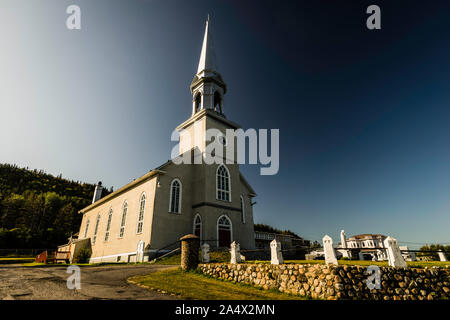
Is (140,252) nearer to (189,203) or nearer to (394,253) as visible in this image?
(189,203)

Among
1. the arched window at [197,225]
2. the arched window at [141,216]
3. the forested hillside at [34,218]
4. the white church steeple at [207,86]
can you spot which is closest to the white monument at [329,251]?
the arched window at [197,225]

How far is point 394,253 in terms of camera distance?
852 centimetres

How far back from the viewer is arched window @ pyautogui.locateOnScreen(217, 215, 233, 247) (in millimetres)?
21656

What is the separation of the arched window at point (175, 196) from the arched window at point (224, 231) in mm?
4110

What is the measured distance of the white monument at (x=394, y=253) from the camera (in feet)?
27.6

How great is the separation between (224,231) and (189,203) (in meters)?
4.34

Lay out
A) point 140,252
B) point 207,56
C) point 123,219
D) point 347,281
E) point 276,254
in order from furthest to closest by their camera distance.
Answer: point 207,56 → point 123,219 → point 140,252 → point 276,254 → point 347,281

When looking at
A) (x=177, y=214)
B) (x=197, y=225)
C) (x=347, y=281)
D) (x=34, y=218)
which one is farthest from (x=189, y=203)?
(x=34, y=218)

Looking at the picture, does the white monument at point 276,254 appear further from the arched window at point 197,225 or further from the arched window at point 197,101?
the arched window at point 197,101

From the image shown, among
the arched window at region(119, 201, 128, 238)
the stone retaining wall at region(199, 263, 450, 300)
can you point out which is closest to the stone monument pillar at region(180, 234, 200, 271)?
the stone retaining wall at region(199, 263, 450, 300)

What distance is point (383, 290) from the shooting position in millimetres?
7648

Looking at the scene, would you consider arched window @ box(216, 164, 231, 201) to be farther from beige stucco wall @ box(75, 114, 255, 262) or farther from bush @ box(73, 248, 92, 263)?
bush @ box(73, 248, 92, 263)

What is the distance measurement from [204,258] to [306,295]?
19.4 feet
